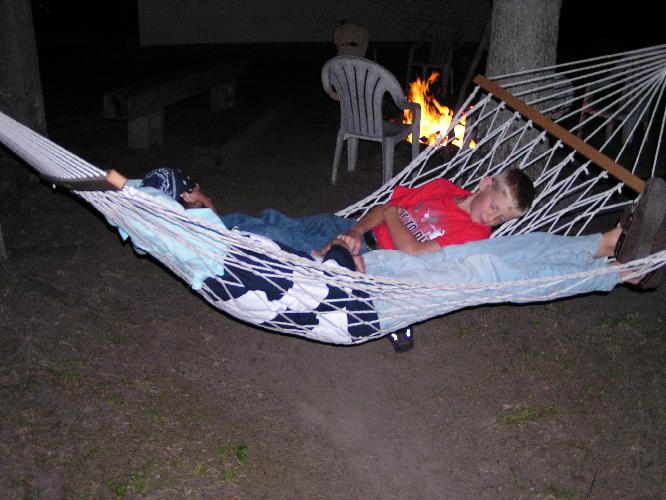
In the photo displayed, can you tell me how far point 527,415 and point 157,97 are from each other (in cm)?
276

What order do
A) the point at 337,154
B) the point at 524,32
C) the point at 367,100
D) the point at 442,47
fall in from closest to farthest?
the point at 524,32
the point at 367,100
the point at 337,154
the point at 442,47

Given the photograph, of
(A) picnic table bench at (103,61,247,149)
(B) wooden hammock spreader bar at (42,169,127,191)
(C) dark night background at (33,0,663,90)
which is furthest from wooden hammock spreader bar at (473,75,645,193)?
(C) dark night background at (33,0,663,90)

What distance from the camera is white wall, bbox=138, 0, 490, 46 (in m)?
8.54

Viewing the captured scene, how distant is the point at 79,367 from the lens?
6.85 ft

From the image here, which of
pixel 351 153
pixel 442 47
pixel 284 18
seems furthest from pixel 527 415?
pixel 284 18

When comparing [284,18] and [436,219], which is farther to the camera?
[284,18]

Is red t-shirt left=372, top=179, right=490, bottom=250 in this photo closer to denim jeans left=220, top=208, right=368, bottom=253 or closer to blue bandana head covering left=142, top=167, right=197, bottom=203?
denim jeans left=220, top=208, right=368, bottom=253

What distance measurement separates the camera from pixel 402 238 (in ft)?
7.18

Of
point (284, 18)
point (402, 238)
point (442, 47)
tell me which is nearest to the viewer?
point (402, 238)

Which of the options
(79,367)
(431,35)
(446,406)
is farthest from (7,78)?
(431,35)

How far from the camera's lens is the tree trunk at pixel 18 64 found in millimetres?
3020

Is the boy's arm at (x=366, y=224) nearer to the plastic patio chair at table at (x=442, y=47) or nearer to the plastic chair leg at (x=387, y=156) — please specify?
the plastic chair leg at (x=387, y=156)

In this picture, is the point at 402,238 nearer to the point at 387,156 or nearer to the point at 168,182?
the point at 168,182

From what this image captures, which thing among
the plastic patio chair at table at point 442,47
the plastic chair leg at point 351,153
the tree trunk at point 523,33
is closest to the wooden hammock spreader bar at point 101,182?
the tree trunk at point 523,33
